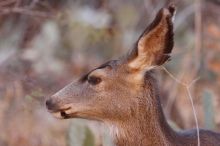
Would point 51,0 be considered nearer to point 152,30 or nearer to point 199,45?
point 199,45

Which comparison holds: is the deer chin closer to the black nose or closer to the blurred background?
the black nose

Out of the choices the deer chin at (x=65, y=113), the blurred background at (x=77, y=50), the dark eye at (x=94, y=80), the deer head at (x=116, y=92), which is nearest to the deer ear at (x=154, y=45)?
the deer head at (x=116, y=92)

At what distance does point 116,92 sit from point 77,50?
16.9ft

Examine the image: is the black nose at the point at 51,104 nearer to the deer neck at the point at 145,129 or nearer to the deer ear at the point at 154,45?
the deer neck at the point at 145,129

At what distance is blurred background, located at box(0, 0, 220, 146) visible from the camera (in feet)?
30.9

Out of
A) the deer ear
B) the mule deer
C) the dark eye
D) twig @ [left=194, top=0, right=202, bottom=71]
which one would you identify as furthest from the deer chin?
twig @ [left=194, top=0, right=202, bottom=71]

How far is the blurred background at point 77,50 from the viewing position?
30.9 ft

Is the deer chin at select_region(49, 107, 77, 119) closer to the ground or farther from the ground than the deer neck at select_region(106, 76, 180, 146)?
farther from the ground

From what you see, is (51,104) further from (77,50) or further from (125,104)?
(77,50)

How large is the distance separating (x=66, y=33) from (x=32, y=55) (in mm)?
705

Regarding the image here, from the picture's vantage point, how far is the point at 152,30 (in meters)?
7.06

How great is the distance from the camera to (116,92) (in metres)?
7.31

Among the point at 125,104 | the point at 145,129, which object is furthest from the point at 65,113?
the point at 145,129

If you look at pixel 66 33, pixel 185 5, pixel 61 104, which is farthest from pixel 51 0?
pixel 61 104
